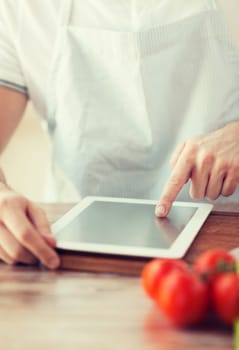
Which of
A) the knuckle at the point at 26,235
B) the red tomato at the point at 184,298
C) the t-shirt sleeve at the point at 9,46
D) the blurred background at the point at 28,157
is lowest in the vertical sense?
the blurred background at the point at 28,157

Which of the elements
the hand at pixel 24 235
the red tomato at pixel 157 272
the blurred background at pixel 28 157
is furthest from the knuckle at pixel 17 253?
the blurred background at pixel 28 157

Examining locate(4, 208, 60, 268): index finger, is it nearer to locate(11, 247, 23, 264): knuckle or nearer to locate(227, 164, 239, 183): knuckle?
locate(11, 247, 23, 264): knuckle

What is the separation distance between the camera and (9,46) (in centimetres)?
133

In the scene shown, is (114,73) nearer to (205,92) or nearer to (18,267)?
(205,92)

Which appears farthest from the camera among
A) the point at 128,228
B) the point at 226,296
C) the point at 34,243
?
the point at 128,228

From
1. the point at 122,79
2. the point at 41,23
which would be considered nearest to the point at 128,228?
the point at 122,79

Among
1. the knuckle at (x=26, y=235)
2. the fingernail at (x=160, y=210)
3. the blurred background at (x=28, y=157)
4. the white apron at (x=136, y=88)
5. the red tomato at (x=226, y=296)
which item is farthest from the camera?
the blurred background at (x=28, y=157)

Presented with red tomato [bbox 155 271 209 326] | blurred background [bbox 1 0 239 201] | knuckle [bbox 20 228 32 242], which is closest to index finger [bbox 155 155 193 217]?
knuckle [bbox 20 228 32 242]

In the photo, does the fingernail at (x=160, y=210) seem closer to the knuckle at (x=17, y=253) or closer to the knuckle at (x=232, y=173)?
the knuckle at (x=232, y=173)

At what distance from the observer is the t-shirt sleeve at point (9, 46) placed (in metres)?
1.32

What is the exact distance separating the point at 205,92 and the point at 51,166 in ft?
1.23

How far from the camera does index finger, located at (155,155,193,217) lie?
1.04 metres

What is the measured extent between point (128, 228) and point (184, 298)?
316 millimetres

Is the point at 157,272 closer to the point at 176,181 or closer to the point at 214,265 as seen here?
the point at 214,265
